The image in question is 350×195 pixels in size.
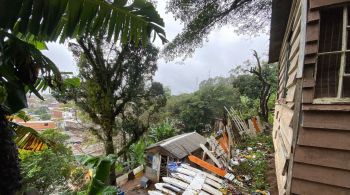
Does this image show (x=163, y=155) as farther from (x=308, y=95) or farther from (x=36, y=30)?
(x=36, y=30)

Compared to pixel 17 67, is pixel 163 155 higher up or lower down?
lower down

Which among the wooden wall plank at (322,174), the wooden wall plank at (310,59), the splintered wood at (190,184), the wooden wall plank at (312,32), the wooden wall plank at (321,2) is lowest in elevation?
the splintered wood at (190,184)

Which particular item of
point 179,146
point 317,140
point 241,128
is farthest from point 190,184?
point 241,128

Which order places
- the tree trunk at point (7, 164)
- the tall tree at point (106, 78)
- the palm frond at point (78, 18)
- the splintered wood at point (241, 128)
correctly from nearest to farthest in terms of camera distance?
the palm frond at point (78, 18) < the tree trunk at point (7, 164) < the tall tree at point (106, 78) < the splintered wood at point (241, 128)

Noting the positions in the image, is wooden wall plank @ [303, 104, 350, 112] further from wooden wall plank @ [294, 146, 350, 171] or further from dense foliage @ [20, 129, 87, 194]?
dense foliage @ [20, 129, 87, 194]

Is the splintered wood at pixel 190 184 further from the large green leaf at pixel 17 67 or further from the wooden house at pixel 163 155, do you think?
the large green leaf at pixel 17 67

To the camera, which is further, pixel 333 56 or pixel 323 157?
pixel 333 56

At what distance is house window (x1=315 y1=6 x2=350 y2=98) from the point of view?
2957 mm

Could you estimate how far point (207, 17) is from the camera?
9.87 metres

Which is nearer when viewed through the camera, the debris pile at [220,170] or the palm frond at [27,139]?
the palm frond at [27,139]

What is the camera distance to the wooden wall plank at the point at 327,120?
2848 mm

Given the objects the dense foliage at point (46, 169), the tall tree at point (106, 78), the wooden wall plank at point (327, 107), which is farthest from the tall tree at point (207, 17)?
the wooden wall plank at point (327, 107)

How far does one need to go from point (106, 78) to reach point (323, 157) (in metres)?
10.0

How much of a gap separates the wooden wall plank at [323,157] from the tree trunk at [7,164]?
126 inches
